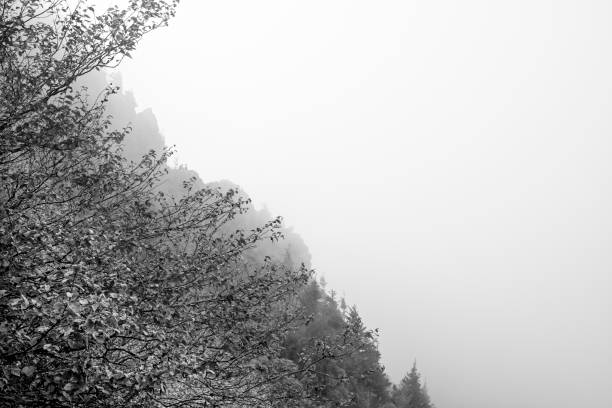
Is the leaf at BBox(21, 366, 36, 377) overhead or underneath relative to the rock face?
underneath

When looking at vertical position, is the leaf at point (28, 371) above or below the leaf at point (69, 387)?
above

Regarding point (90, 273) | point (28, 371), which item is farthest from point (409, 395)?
point (28, 371)

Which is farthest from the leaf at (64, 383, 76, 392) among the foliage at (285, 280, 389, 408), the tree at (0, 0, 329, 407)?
the foliage at (285, 280, 389, 408)

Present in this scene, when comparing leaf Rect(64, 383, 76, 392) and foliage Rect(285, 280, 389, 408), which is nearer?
leaf Rect(64, 383, 76, 392)

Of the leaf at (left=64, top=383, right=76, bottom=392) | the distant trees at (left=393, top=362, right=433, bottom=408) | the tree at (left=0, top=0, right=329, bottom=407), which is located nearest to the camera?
the leaf at (left=64, top=383, right=76, bottom=392)

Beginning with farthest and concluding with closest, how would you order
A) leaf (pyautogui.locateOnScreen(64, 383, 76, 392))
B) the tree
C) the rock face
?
the rock face → the tree → leaf (pyautogui.locateOnScreen(64, 383, 76, 392))

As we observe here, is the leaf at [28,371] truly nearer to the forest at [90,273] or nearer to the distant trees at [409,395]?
the forest at [90,273]

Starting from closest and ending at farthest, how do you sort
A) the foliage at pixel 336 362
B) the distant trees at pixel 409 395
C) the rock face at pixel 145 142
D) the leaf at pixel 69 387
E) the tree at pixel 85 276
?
the leaf at pixel 69 387 → the tree at pixel 85 276 → the foliage at pixel 336 362 → the distant trees at pixel 409 395 → the rock face at pixel 145 142

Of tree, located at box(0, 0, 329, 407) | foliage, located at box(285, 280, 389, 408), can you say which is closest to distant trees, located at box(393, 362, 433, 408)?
foliage, located at box(285, 280, 389, 408)

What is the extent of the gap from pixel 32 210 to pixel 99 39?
11.2 ft

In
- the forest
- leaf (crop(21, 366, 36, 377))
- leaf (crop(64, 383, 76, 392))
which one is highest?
the forest

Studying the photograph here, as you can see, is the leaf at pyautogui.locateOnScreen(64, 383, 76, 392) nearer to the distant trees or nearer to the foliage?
the foliage

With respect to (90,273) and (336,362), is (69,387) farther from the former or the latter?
(336,362)

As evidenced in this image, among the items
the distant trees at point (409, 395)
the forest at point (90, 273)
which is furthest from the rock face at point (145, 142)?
the forest at point (90, 273)
